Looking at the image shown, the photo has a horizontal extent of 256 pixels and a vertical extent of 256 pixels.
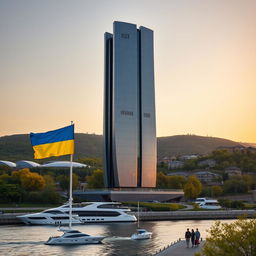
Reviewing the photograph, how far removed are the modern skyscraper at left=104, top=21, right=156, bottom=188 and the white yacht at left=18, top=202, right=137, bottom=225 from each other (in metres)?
35.5

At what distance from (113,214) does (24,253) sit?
130 ft

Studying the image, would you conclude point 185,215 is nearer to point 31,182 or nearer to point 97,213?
point 97,213

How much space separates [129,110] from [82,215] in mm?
45067

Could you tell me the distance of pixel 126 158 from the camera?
119 metres

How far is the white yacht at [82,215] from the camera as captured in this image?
74.8 meters

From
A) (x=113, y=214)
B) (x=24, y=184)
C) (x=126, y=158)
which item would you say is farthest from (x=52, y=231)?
(x=24, y=184)

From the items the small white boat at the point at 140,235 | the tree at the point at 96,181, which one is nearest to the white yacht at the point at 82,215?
the small white boat at the point at 140,235

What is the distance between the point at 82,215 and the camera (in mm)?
79375

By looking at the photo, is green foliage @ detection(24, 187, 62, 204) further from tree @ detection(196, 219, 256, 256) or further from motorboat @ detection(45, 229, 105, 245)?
tree @ detection(196, 219, 256, 256)

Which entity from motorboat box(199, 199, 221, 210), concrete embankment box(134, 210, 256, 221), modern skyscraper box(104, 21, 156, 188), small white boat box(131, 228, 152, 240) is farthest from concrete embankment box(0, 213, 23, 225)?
motorboat box(199, 199, 221, 210)

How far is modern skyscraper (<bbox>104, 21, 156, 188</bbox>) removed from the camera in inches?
4658

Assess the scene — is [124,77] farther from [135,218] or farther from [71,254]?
[71,254]

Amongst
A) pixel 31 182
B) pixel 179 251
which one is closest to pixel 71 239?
pixel 179 251

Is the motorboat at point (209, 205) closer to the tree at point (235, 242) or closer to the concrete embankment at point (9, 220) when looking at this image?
the concrete embankment at point (9, 220)
